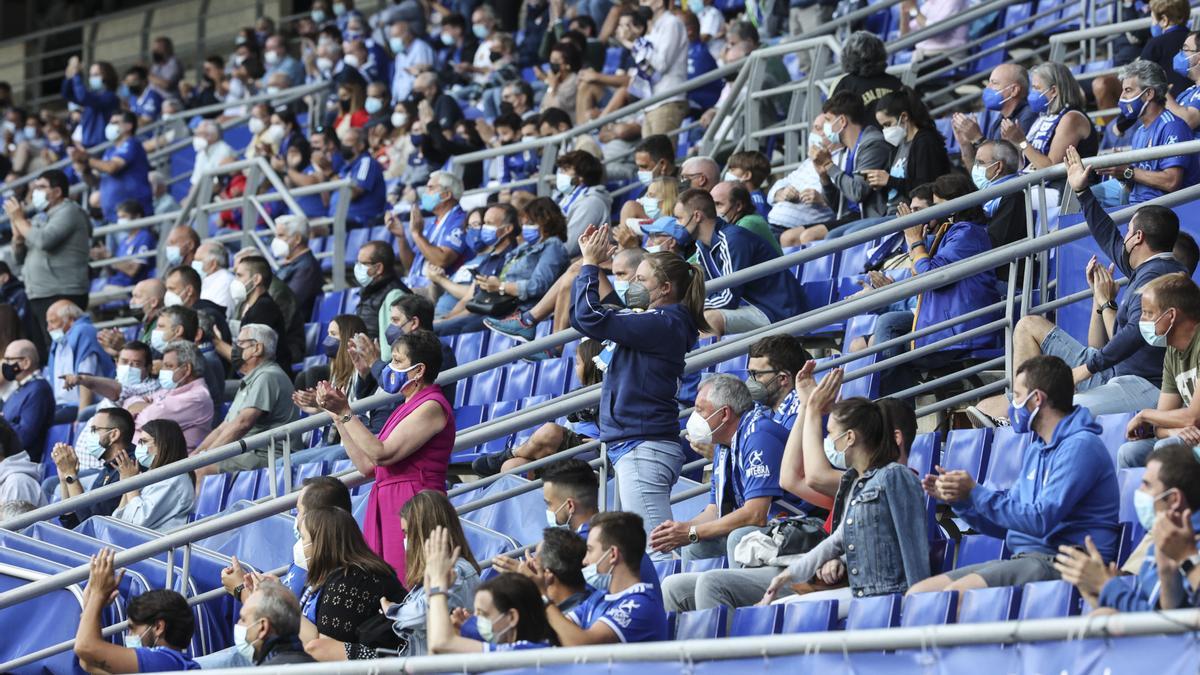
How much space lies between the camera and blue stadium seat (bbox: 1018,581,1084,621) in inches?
193

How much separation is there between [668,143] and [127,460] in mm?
3621

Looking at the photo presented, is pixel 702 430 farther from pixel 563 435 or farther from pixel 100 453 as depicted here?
pixel 100 453

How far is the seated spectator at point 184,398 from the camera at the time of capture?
9602mm

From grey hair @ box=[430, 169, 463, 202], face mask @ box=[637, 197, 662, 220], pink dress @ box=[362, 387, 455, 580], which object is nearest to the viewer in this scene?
pink dress @ box=[362, 387, 455, 580]

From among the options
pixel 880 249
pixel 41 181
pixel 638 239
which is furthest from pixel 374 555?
pixel 41 181

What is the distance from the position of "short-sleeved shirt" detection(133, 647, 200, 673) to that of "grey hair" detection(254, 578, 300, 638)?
1.34 ft

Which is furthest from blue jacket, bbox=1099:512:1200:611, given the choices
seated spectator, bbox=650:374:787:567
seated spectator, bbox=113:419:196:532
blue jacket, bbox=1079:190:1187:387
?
seated spectator, bbox=113:419:196:532

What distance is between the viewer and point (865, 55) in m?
10.3

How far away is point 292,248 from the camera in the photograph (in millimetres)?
11641

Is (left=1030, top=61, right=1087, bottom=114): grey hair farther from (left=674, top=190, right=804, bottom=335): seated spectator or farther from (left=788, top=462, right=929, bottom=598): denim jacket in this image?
(left=788, top=462, right=929, bottom=598): denim jacket

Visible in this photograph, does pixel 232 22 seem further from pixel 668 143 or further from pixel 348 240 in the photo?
pixel 668 143

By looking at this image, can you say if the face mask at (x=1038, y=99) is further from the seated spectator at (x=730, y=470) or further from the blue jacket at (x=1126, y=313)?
the seated spectator at (x=730, y=470)

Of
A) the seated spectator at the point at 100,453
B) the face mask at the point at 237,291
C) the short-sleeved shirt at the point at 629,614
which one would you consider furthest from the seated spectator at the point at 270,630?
the face mask at the point at 237,291

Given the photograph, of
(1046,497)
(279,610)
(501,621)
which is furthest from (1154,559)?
(279,610)
